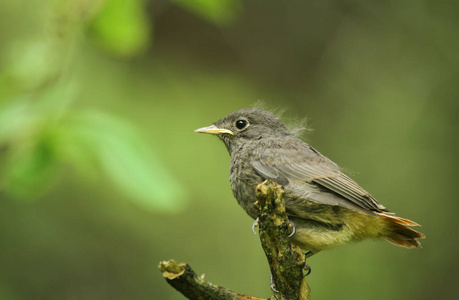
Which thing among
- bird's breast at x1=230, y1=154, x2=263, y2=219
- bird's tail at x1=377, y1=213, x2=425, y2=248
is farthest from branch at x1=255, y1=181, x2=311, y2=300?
bird's tail at x1=377, y1=213, x2=425, y2=248

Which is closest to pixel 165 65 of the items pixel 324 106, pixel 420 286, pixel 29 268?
pixel 324 106

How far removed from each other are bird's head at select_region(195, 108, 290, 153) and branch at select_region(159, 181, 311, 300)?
1.41m

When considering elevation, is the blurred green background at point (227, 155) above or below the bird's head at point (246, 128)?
above

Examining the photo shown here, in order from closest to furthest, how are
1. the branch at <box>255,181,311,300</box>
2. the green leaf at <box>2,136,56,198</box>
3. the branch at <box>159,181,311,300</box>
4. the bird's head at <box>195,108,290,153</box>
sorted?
the green leaf at <box>2,136,56,198</box> < the branch at <box>159,181,311,300</box> < the branch at <box>255,181,311,300</box> < the bird's head at <box>195,108,290,153</box>

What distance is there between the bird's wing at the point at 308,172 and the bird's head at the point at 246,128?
39 centimetres

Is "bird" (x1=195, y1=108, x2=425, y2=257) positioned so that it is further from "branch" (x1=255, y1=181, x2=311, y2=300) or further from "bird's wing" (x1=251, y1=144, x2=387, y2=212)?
"branch" (x1=255, y1=181, x2=311, y2=300)

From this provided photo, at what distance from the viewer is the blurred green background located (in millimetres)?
6961

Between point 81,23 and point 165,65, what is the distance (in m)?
4.97

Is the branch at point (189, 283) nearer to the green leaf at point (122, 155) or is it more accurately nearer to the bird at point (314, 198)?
the green leaf at point (122, 155)

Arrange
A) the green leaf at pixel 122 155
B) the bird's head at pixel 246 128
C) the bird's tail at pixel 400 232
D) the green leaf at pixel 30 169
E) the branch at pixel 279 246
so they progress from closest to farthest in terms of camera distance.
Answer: the green leaf at pixel 122 155 → the green leaf at pixel 30 169 → the branch at pixel 279 246 → the bird's tail at pixel 400 232 → the bird's head at pixel 246 128

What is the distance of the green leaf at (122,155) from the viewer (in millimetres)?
2627

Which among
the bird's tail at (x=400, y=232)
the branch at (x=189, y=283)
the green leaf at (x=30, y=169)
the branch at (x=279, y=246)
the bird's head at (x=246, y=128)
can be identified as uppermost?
the bird's head at (x=246, y=128)

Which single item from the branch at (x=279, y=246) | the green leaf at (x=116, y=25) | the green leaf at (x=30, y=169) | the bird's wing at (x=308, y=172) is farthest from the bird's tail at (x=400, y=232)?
the green leaf at (x=30, y=169)

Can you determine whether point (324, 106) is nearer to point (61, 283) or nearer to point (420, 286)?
point (420, 286)
